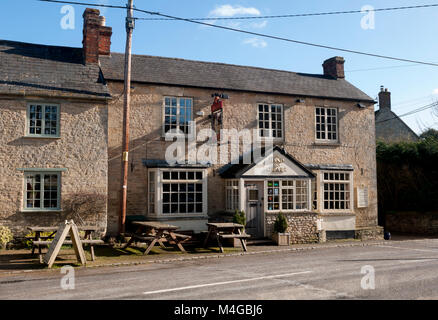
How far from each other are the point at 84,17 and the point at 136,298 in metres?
12.9

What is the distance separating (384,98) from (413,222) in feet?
44.9

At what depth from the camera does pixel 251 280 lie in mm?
8906

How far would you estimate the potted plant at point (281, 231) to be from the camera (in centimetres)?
1602

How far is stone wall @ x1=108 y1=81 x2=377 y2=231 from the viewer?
16.0m

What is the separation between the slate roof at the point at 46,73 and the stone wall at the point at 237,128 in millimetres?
1069

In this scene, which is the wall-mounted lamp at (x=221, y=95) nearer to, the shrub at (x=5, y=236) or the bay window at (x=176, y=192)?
the bay window at (x=176, y=192)

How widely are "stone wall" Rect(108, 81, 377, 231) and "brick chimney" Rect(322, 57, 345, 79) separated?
2246 mm

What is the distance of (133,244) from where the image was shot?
1501 centimetres

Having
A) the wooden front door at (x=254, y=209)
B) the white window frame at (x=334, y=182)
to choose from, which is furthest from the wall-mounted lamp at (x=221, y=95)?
the white window frame at (x=334, y=182)

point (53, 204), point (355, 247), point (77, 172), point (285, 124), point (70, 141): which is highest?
point (285, 124)

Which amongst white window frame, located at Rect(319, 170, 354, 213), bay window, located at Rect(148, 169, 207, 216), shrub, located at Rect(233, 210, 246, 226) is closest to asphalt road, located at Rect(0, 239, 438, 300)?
shrub, located at Rect(233, 210, 246, 226)

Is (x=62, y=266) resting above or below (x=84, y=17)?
below
